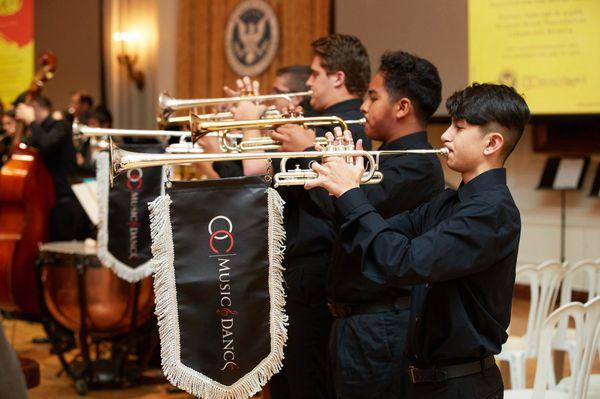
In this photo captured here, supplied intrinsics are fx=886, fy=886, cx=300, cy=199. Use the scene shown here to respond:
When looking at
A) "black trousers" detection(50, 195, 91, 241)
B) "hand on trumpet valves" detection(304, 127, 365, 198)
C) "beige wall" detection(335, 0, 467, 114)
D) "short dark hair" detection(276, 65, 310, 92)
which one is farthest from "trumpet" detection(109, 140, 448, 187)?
"beige wall" detection(335, 0, 467, 114)

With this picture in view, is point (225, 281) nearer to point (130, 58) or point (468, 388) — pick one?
point (468, 388)

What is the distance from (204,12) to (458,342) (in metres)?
7.16

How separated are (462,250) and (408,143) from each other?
2.56ft

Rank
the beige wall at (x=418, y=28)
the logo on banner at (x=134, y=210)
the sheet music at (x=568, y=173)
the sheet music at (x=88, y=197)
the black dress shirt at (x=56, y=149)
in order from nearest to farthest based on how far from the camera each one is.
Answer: the logo on banner at (x=134, y=210) → the sheet music at (x=88, y=197) → the black dress shirt at (x=56, y=149) → the sheet music at (x=568, y=173) → the beige wall at (x=418, y=28)

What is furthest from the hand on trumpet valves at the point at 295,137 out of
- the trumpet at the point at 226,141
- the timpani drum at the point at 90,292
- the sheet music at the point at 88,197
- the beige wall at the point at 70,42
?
the beige wall at the point at 70,42

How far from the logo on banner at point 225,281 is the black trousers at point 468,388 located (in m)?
0.51

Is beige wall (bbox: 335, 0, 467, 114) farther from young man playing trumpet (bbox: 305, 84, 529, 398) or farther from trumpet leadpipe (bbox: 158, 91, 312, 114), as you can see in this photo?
young man playing trumpet (bbox: 305, 84, 529, 398)

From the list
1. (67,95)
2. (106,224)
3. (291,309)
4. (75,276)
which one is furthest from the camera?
(67,95)

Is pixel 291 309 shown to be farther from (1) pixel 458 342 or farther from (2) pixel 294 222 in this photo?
(1) pixel 458 342

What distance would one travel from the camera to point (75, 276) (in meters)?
4.64

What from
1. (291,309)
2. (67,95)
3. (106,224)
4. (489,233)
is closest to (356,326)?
(291,309)

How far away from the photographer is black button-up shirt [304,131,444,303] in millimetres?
2750

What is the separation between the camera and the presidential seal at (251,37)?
27.2 feet

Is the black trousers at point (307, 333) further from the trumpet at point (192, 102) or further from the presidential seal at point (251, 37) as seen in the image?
the presidential seal at point (251, 37)
